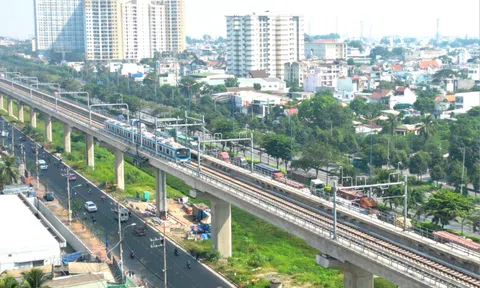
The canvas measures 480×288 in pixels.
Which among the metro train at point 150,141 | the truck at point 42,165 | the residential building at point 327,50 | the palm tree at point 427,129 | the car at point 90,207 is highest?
the residential building at point 327,50

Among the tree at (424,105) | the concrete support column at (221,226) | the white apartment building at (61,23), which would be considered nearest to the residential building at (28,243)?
the concrete support column at (221,226)

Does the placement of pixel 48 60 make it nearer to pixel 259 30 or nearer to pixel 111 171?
pixel 259 30

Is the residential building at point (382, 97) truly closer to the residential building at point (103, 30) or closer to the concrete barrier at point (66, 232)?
the concrete barrier at point (66, 232)

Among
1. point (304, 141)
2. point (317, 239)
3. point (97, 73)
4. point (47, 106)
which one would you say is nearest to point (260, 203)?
point (317, 239)

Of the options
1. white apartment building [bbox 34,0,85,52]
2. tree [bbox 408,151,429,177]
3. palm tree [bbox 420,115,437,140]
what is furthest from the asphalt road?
white apartment building [bbox 34,0,85,52]

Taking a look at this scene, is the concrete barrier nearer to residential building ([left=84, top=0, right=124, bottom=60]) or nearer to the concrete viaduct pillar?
the concrete viaduct pillar

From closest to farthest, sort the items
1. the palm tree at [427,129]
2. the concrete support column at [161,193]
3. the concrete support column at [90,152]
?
the concrete support column at [161,193]
the concrete support column at [90,152]
the palm tree at [427,129]
